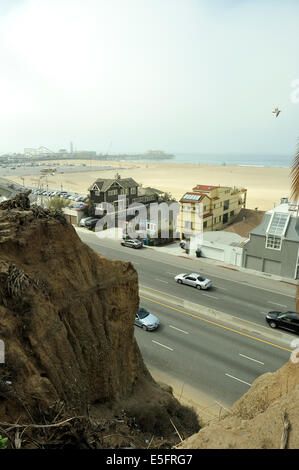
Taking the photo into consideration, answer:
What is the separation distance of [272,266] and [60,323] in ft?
85.6

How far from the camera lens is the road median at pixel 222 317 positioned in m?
19.7

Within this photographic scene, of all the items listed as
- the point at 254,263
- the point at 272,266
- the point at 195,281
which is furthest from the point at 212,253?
the point at 195,281

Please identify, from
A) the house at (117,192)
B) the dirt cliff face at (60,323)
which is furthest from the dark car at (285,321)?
the house at (117,192)

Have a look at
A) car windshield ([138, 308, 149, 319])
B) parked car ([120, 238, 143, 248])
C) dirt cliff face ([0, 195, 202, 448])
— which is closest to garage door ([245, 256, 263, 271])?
parked car ([120, 238, 143, 248])

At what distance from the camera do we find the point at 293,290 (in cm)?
2708

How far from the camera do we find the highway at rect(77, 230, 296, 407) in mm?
15820

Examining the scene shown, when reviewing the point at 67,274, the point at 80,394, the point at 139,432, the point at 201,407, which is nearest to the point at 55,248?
the point at 67,274

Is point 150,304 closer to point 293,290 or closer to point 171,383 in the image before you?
point 171,383

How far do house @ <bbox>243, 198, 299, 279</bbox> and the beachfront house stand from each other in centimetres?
896

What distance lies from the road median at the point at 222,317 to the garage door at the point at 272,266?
10.5m

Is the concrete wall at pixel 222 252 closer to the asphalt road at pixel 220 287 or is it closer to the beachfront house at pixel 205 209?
the asphalt road at pixel 220 287

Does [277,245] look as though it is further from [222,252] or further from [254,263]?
[222,252]
